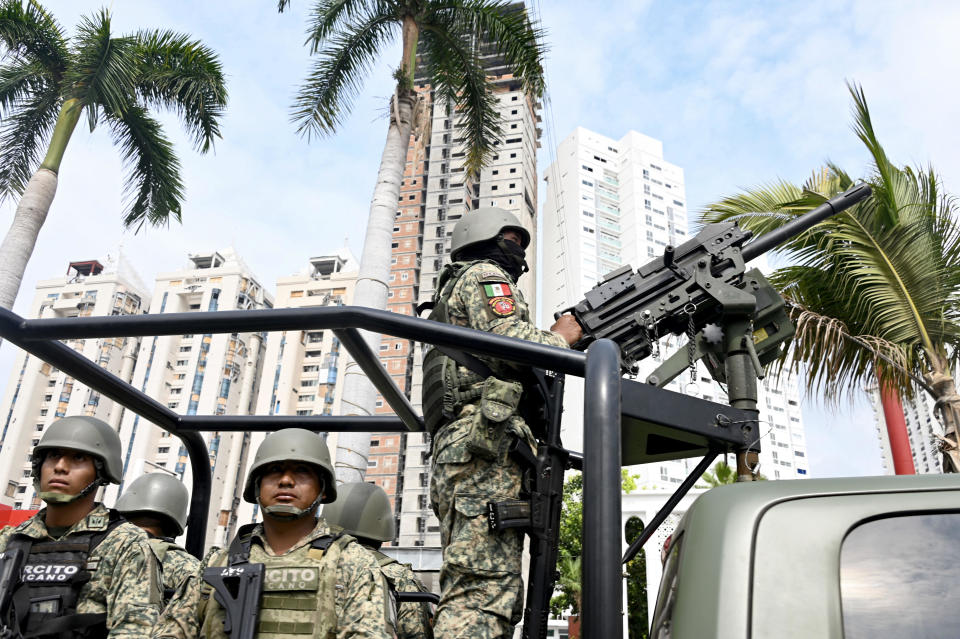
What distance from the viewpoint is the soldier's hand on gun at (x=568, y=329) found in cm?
326

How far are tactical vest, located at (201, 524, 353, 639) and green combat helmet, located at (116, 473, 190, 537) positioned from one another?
1.89 meters

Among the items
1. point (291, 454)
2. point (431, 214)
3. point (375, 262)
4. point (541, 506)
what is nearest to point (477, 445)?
point (541, 506)

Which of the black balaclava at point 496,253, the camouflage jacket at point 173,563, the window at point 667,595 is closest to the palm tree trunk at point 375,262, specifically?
the camouflage jacket at point 173,563

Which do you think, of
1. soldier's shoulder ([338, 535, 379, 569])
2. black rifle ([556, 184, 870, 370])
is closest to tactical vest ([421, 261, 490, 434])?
soldier's shoulder ([338, 535, 379, 569])

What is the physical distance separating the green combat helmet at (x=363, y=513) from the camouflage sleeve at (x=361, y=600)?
5.19 ft

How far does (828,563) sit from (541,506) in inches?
47.3

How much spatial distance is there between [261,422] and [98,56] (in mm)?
8932

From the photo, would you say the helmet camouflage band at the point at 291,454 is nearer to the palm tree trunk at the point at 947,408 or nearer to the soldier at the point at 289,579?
the soldier at the point at 289,579

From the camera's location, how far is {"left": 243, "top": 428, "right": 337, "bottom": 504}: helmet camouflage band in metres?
2.56

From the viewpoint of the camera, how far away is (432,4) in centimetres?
1077

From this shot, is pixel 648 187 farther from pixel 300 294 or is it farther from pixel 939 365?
pixel 939 365

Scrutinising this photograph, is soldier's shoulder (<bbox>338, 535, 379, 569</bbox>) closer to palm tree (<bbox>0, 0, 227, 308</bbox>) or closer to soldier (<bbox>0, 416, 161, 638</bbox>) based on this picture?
soldier (<bbox>0, 416, 161, 638</bbox>)

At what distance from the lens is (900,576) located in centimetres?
110

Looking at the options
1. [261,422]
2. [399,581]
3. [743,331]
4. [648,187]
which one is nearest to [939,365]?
[743,331]
